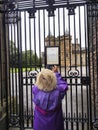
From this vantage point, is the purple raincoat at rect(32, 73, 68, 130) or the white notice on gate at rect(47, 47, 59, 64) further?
the white notice on gate at rect(47, 47, 59, 64)

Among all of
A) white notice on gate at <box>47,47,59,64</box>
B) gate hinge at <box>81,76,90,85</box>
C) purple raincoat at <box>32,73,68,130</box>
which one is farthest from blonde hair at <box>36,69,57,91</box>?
gate hinge at <box>81,76,90,85</box>

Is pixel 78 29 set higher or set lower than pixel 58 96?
higher

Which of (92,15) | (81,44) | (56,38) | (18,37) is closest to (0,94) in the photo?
(18,37)

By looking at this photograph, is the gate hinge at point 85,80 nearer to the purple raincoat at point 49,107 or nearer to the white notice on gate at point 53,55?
the white notice on gate at point 53,55

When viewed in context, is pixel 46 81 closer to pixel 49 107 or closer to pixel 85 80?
pixel 49 107

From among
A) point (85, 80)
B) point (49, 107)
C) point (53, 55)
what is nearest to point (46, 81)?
point (49, 107)

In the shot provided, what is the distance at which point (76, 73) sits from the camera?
4.88 metres

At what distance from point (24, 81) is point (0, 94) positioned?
63 cm

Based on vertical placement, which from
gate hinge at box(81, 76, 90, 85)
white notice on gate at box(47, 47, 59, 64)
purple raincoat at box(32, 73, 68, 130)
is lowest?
purple raincoat at box(32, 73, 68, 130)

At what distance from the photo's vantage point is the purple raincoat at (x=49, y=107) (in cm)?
370

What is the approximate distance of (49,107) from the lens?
3.72 metres

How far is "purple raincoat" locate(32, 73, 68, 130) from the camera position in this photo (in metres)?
3.70

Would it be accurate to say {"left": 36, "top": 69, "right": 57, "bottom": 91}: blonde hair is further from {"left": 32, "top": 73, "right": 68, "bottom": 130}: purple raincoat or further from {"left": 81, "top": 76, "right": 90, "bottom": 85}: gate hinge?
{"left": 81, "top": 76, "right": 90, "bottom": 85}: gate hinge

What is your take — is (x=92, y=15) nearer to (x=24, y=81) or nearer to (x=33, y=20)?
(x=33, y=20)
